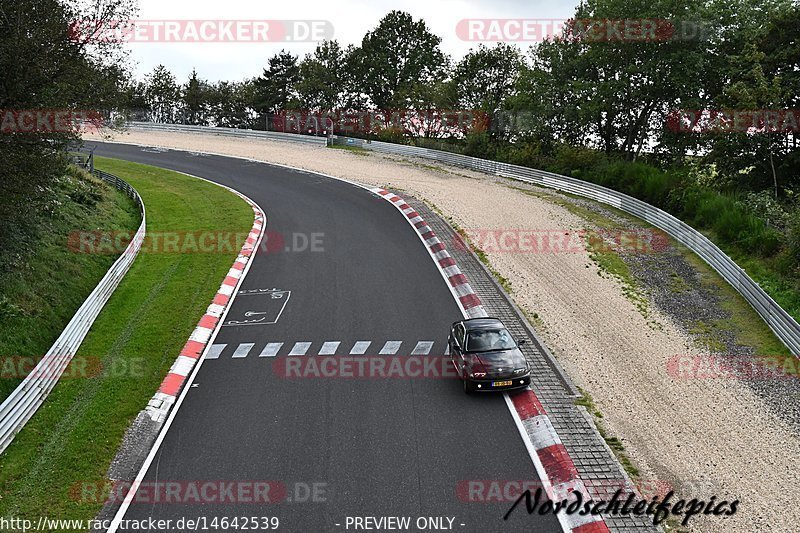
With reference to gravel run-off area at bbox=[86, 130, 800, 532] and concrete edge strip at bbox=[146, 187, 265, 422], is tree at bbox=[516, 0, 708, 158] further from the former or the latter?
concrete edge strip at bbox=[146, 187, 265, 422]

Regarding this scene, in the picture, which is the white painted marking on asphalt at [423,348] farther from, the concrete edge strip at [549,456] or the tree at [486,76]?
the tree at [486,76]

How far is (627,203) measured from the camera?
31.5 m

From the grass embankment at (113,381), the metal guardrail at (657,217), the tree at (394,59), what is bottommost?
the grass embankment at (113,381)

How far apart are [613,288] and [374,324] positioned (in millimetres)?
8842

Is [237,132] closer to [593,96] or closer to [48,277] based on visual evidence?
[593,96]

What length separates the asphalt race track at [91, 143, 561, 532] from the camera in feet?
36.6

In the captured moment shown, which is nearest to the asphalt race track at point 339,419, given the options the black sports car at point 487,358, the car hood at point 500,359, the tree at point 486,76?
the black sports car at point 487,358

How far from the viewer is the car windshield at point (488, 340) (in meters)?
15.0

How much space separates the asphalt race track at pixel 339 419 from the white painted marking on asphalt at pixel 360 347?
70mm

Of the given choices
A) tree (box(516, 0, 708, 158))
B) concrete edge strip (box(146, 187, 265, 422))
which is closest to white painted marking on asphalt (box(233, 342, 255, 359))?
concrete edge strip (box(146, 187, 265, 422))

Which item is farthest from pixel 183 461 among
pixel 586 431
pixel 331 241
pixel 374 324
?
pixel 331 241

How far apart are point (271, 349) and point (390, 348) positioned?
10.7ft

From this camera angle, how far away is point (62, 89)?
1834 centimetres

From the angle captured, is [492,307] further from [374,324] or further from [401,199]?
[401,199]
